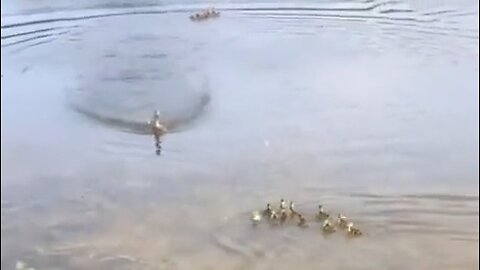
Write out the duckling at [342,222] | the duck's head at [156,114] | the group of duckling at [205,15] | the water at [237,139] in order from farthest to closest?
the group of duckling at [205,15]
the duck's head at [156,114]
the duckling at [342,222]
the water at [237,139]

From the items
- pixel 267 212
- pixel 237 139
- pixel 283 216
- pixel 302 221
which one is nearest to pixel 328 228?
pixel 302 221

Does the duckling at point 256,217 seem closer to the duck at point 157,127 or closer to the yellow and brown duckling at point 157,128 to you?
the yellow and brown duckling at point 157,128

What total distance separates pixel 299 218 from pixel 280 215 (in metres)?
0.12

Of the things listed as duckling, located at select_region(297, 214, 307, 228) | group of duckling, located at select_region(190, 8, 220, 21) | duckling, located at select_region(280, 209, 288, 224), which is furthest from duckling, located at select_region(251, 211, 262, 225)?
group of duckling, located at select_region(190, 8, 220, 21)

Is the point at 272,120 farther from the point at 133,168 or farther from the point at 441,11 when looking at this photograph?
the point at 441,11

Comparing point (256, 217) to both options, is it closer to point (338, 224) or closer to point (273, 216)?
point (273, 216)

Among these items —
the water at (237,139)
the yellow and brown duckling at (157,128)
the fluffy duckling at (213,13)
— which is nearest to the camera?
the water at (237,139)

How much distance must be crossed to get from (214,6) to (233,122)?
3435 mm

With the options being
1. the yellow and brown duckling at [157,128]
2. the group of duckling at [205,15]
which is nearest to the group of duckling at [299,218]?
the yellow and brown duckling at [157,128]

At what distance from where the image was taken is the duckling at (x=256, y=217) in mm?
5008

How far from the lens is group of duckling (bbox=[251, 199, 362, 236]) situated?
4.92 meters

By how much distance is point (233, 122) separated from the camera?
6316 millimetres

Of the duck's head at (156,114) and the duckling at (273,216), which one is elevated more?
the duck's head at (156,114)

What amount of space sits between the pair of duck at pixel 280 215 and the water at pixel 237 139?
0.08 m
